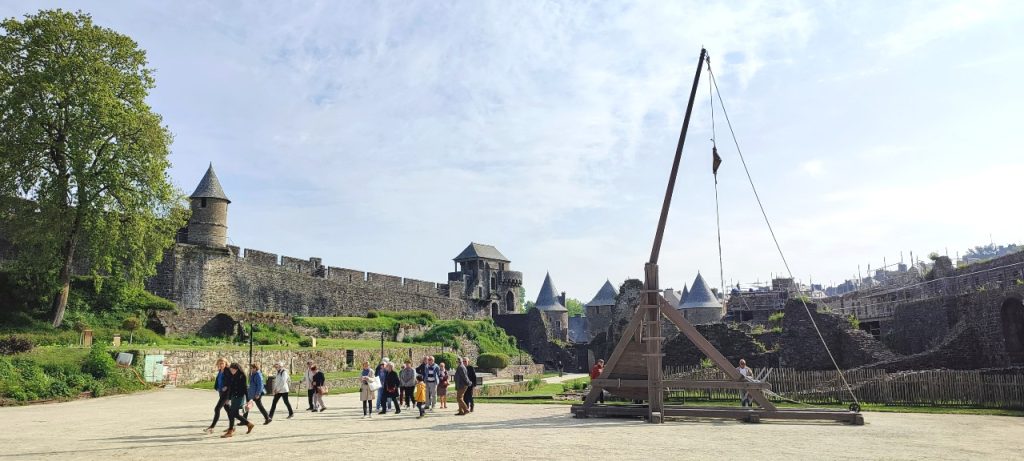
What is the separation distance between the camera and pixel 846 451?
393 inches

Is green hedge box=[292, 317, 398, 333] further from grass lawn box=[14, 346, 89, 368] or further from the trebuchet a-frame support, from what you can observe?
the trebuchet a-frame support

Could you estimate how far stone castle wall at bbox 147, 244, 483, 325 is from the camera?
114ft

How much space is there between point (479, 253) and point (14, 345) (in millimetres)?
51008

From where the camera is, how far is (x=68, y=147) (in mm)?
24797

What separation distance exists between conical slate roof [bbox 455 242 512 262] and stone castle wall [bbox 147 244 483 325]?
464 inches

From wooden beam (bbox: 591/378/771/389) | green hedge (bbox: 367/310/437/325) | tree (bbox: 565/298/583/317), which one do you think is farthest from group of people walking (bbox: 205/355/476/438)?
tree (bbox: 565/298/583/317)

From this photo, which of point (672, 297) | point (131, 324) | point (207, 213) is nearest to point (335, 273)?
point (207, 213)

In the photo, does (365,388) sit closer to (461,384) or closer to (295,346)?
Answer: (461,384)

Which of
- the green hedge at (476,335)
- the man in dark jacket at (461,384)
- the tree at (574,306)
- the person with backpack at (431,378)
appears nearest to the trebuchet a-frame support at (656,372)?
the man in dark jacket at (461,384)

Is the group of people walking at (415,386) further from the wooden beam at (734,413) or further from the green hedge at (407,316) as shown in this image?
the green hedge at (407,316)

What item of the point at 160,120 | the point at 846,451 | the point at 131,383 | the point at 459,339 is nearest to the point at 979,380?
the point at 846,451

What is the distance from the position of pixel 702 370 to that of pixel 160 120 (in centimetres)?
2320

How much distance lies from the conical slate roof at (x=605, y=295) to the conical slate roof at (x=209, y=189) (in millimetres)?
41358

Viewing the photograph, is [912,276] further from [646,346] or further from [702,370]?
[646,346]
